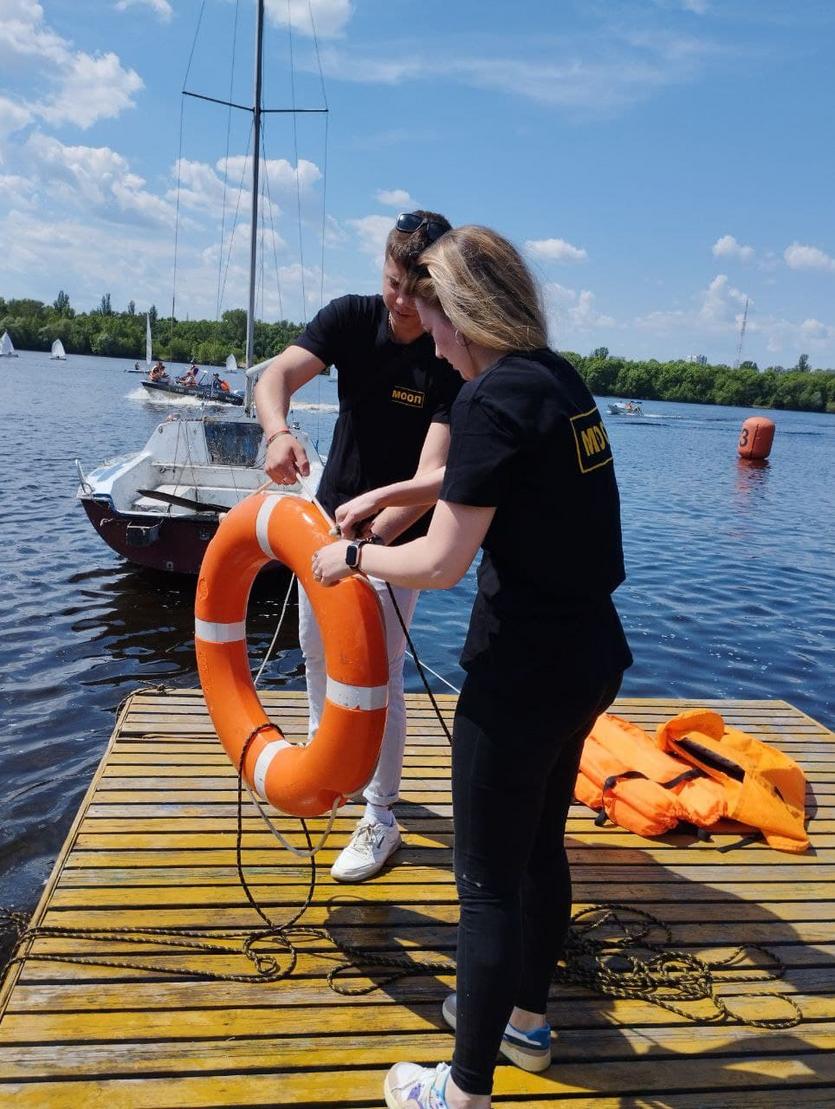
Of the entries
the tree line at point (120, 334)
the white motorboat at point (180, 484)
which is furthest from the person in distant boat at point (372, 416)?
the tree line at point (120, 334)

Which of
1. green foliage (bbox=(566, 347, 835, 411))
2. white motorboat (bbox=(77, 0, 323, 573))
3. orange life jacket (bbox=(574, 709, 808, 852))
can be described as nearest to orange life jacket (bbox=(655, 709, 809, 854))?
orange life jacket (bbox=(574, 709, 808, 852))

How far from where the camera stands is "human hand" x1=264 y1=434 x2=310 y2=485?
2.23 metres

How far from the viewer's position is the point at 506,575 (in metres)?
1.48

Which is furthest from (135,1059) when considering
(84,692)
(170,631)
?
(170,631)

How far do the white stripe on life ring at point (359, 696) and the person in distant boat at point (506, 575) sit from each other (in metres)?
0.49

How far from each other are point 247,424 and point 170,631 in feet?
10.6

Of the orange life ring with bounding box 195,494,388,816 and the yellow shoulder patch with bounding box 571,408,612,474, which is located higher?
the yellow shoulder patch with bounding box 571,408,612,474

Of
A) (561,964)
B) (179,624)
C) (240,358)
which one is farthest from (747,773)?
(240,358)

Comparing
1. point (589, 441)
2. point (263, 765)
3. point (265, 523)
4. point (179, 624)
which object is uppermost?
point (589, 441)

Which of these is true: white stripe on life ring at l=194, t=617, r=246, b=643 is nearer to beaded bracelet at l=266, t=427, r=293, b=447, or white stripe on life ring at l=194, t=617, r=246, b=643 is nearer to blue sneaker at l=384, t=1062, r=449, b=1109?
beaded bracelet at l=266, t=427, r=293, b=447

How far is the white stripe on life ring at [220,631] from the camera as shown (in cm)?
255

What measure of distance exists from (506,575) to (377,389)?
1056 mm

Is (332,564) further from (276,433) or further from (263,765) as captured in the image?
(263,765)

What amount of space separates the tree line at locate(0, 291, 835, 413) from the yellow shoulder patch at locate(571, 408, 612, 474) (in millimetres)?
76219
